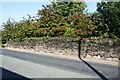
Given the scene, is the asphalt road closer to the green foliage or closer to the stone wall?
the stone wall

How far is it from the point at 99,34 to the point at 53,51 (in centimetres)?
445

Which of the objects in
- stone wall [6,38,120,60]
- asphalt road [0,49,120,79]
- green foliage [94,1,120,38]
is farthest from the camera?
green foliage [94,1,120,38]

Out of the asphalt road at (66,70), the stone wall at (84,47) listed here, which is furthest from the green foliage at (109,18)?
the asphalt road at (66,70)

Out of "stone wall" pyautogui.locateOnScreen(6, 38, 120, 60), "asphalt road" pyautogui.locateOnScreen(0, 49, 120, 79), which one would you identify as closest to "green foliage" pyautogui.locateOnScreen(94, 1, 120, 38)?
"stone wall" pyautogui.locateOnScreen(6, 38, 120, 60)

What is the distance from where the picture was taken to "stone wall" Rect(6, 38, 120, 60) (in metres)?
17.3

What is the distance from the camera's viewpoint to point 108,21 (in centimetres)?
2381

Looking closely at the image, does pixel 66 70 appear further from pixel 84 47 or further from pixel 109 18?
pixel 109 18

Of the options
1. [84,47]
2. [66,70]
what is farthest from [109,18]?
[66,70]

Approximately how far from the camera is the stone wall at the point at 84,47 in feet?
56.7

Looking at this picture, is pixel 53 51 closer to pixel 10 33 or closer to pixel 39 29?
pixel 39 29

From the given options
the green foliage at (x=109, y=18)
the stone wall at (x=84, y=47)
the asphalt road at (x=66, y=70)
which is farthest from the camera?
the green foliage at (x=109, y=18)

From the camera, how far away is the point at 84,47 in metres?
A: 20.0

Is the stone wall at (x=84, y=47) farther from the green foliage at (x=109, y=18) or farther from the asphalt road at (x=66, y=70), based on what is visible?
the green foliage at (x=109, y=18)

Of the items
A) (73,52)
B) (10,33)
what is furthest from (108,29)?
(10,33)
